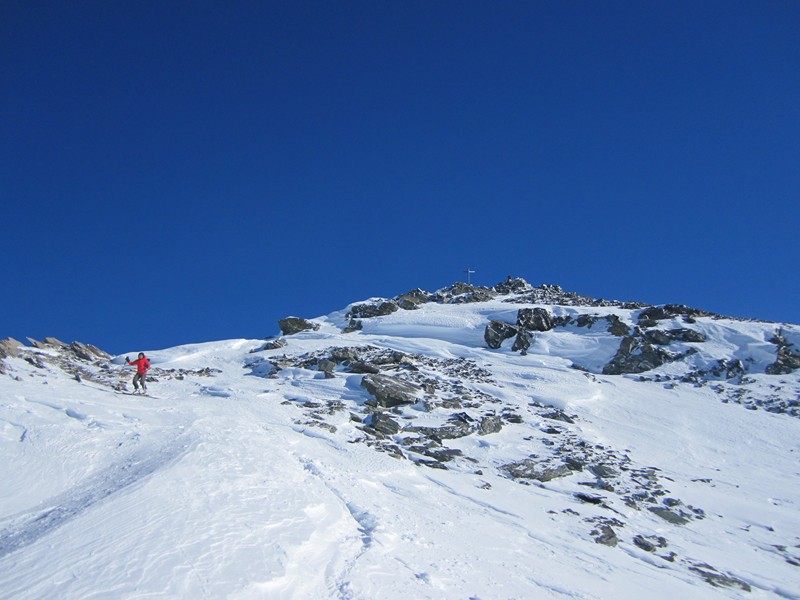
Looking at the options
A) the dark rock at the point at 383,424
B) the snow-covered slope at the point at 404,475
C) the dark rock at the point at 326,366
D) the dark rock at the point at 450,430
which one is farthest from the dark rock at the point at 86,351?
the dark rock at the point at 450,430

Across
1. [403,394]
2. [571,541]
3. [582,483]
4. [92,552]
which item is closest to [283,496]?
[92,552]

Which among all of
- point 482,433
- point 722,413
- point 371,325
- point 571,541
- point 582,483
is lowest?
point 571,541

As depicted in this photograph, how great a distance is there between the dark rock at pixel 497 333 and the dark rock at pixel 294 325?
46.5 feet

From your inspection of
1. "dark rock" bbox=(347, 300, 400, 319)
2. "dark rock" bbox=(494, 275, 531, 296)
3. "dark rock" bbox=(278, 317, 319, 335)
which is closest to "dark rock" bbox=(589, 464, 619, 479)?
"dark rock" bbox=(278, 317, 319, 335)

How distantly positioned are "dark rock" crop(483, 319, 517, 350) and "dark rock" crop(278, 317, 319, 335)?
1417cm

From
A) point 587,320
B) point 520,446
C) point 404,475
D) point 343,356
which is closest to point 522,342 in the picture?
point 587,320

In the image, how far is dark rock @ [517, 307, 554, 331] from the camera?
36.1 meters

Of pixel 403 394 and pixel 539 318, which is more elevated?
pixel 539 318

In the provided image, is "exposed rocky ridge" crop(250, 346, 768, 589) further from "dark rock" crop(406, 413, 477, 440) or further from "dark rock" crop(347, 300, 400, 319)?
"dark rock" crop(347, 300, 400, 319)

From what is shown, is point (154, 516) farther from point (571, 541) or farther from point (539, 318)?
point (539, 318)

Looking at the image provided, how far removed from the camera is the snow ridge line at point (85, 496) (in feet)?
23.5

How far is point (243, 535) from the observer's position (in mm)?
7242

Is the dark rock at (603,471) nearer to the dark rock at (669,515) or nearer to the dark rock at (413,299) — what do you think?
the dark rock at (669,515)

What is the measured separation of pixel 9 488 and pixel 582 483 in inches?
516
